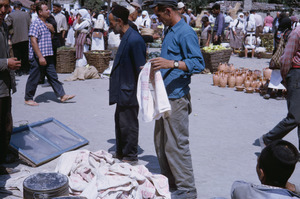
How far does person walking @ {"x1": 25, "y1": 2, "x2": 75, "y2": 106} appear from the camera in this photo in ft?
24.1

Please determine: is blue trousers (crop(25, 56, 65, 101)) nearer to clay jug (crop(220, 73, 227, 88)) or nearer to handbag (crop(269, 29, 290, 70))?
clay jug (crop(220, 73, 227, 88))

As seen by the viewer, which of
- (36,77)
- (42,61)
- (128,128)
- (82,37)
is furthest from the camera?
(82,37)

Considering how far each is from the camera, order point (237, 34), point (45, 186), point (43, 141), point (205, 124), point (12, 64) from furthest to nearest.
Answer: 1. point (237, 34)
2. point (205, 124)
3. point (43, 141)
4. point (12, 64)
5. point (45, 186)

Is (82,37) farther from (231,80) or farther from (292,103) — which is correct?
(292,103)

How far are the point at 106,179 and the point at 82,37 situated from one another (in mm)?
8692

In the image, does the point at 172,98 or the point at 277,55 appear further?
the point at 277,55

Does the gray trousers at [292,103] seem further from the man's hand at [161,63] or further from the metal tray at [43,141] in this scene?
the metal tray at [43,141]

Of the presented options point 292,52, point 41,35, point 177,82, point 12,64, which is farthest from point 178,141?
point 41,35

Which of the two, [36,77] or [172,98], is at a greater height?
[172,98]

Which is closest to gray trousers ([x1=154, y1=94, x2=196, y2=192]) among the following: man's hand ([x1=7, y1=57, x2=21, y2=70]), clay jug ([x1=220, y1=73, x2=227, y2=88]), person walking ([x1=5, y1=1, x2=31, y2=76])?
man's hand ([x1=7, y1=57, x2=21, y2=70])

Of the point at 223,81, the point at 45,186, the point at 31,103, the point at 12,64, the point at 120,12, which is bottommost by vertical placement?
the point at 31,103

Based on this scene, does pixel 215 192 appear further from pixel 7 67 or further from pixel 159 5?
pixel 7 67

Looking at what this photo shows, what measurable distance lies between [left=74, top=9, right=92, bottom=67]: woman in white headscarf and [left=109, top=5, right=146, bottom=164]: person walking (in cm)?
683

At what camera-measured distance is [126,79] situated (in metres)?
4.76
